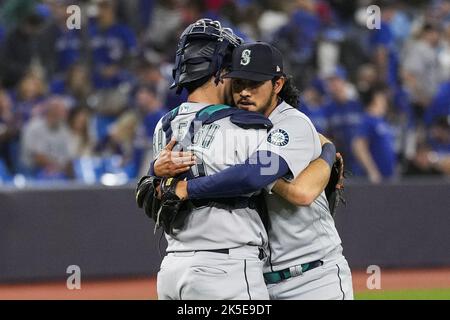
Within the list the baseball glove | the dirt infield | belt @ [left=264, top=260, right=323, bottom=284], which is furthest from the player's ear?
the dirt infield

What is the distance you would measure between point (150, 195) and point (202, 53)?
69cm

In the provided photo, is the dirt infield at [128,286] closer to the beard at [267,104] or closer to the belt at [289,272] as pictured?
the belt at [289,272]

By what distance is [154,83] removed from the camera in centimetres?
1090

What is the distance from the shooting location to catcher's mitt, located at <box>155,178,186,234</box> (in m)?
4.16

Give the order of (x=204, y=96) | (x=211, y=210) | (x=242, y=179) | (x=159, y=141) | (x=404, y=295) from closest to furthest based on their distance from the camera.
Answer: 1. (x=242, y=179)
2. (x=211, y=210)
3. (x=204, y=96)
4. (x=159, y=141)
5. (x=404, y=295)

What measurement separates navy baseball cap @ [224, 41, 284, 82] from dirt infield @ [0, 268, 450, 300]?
471cm

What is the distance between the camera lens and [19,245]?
9.40 meters

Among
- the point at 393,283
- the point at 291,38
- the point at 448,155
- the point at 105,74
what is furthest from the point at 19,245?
the point at 448,155

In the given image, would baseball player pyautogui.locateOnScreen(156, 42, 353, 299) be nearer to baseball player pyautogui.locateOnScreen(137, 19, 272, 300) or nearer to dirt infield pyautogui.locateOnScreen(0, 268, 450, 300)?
baseball player pyautogui.locateOnScreen(137, 19, 272, 300)

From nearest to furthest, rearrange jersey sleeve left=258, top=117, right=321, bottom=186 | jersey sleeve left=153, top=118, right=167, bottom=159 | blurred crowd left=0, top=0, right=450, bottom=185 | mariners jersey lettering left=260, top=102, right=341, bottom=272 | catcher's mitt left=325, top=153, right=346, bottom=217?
jersey sleeve left=258, top=117, right=321, bottom=186, mariners jersey lettering left=260, top=102, right=341, bottom=272, jersey sleeve left=153, top=118, right=167, bottom=159, catcher's mitt left=325, top=153, right=346, bottom=217, blurred crowd left=0, top=0, right=450, bottom=185

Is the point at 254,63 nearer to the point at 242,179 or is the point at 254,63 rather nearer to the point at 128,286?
the point at 242,179

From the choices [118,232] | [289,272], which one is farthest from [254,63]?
[118,232]

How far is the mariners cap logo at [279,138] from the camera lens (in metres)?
→ 4.16
